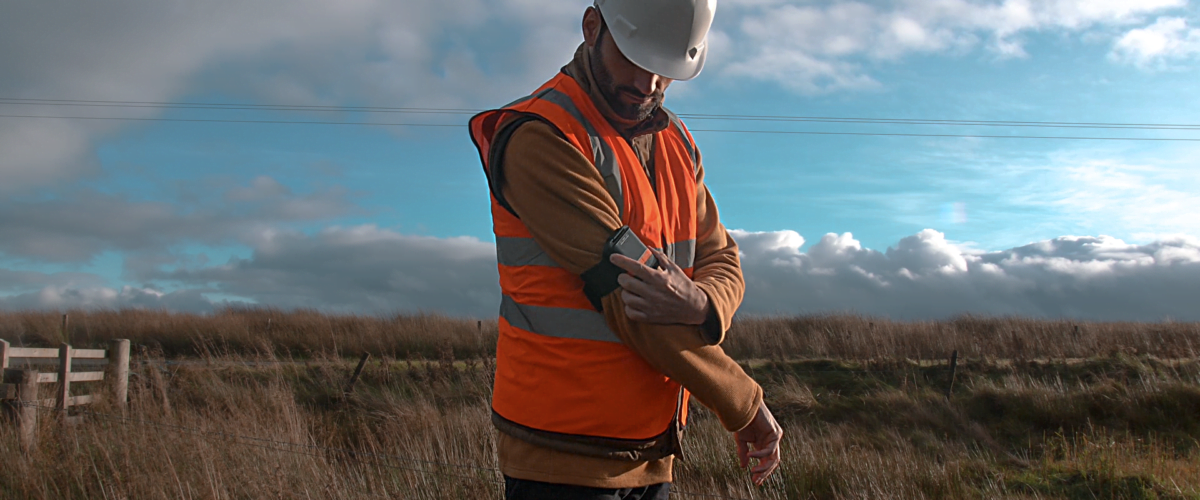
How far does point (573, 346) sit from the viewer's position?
1.63m

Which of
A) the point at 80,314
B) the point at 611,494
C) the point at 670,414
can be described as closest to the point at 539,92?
the point at 670,414

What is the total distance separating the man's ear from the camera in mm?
1834

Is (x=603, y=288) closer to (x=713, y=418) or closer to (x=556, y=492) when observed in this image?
(x=556, y=492)

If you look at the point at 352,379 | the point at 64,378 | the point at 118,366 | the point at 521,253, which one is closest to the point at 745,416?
the point at 521,253

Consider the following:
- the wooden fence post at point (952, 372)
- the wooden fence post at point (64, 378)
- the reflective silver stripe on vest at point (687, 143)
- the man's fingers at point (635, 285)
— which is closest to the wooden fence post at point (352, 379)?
the wooden fence post at point (64, 378)

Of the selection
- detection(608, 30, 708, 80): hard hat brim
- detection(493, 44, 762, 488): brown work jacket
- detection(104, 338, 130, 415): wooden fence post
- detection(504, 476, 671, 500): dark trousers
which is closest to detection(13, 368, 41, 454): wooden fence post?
detection(104, 338, 130, 415): wooden fence post

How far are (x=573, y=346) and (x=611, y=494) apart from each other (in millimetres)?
346

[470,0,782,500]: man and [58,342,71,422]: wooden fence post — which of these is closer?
[470,0,782,500]: man

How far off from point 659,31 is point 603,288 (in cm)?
63

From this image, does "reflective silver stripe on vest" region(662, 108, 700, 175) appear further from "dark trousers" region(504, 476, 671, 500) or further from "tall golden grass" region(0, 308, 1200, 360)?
"tall golden grass" region(0, 308, 1200, 360)

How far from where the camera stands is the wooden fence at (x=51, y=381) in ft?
25.8

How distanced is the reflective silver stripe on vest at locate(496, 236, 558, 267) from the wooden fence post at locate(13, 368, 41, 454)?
7.84 meters

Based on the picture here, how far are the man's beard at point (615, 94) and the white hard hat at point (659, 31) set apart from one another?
0.07 m

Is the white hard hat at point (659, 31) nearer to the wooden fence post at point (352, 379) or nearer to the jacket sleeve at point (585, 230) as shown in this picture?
the jacket sleeve at point (585, 230)
